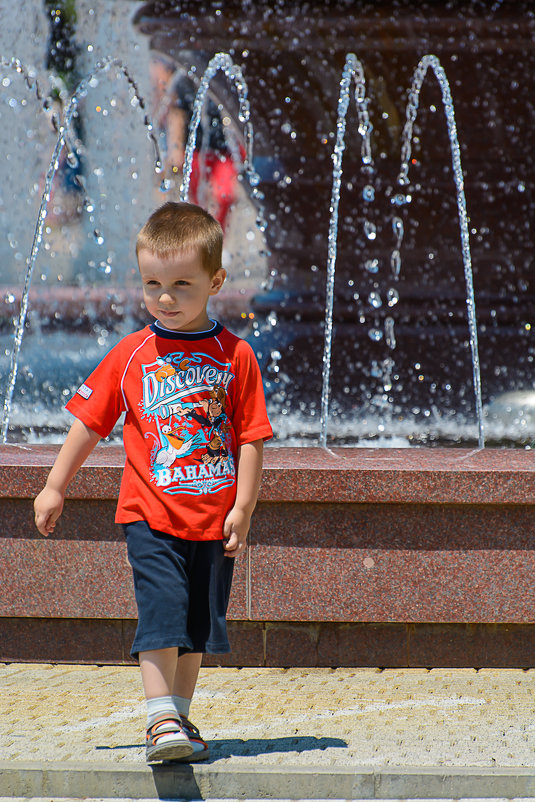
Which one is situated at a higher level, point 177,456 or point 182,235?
point 182,235

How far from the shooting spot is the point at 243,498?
8.12 feet

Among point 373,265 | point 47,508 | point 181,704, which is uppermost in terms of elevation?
point 373,265

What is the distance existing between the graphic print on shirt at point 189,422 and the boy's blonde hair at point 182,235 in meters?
0.24

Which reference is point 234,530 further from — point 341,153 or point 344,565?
point 341,153

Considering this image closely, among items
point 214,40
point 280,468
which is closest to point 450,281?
point 214,40

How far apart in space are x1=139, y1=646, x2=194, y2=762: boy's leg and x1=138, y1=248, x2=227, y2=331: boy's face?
A: 77 cm

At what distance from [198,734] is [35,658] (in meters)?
1.18

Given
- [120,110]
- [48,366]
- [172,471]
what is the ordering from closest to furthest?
[172,471]
[48,366]
[120,110]

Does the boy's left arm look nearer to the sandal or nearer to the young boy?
the young boy

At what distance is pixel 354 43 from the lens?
7105 mm

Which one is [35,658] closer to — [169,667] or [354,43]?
[169,667]

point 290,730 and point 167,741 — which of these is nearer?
point 167,741

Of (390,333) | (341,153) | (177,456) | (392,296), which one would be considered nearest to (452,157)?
(341,153)

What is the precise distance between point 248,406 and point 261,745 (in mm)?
838
